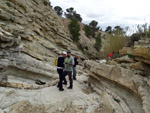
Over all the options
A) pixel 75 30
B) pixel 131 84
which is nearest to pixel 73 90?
pixel 131 84

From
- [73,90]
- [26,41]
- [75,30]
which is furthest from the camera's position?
[75,30]

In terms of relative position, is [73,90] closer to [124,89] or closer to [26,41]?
[124,89]

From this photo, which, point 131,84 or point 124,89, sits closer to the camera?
point 131,84

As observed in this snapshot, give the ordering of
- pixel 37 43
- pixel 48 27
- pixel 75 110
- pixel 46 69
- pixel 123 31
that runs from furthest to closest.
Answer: pixel 48 27 < pixel 37 43 < pixel 123 31 < pixel 46 69 < pixel 75 110

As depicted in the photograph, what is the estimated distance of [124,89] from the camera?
4.08m

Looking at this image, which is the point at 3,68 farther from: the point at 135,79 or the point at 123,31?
the point at 123,31

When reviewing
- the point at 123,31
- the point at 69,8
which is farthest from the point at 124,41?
the point at 69,8

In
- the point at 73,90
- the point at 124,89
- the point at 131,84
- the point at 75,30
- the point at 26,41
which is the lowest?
the point at 73,90

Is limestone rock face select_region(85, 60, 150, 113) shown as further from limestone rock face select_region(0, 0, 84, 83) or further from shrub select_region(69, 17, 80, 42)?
shrub select_region(69, 17, 80, 42)

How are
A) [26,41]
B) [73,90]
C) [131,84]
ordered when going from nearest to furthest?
[131,84]
[73,90]
[26,41]

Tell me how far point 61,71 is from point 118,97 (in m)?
2.45

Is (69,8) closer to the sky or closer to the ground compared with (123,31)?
closer to the sky

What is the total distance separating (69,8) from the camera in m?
51.6

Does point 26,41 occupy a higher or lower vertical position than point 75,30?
lower
